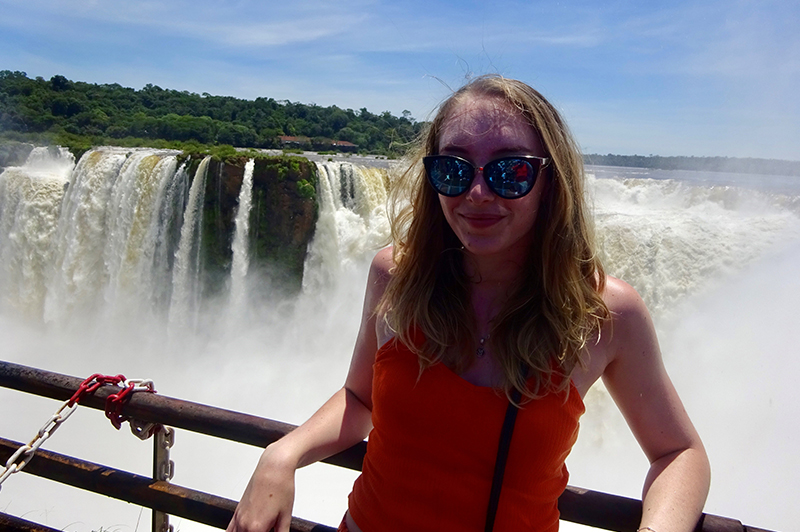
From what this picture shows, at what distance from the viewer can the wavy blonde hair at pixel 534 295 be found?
105 centimetres

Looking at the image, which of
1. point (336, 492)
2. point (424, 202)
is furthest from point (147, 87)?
point (424, 202)

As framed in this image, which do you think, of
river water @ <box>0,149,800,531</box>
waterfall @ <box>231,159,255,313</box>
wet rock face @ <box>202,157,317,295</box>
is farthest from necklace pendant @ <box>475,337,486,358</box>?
waterfall @ <box>231,159,255,313</box>

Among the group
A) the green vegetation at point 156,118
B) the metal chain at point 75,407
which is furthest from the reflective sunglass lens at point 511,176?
the green vegetation at point 156,118

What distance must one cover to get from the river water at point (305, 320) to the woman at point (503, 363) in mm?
4289

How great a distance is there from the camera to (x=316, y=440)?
1205mm

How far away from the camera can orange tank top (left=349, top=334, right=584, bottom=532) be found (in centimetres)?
100

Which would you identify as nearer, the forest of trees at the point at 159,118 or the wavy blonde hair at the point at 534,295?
the wavy blonde hair at the point at 534,295

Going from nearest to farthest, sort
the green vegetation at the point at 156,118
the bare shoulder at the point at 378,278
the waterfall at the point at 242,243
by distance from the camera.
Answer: the bare shoulder at the point at 378,278, the waterfall at the point at 242,243, the green vegetation at the point at 156,118

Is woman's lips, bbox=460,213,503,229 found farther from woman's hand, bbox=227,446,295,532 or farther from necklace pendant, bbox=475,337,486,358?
woman's hand, bbox=227,446,295,532

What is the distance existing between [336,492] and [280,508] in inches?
298

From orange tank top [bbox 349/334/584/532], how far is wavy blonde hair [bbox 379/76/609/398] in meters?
0.05

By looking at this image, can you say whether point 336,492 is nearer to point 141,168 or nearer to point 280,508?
point 280,508

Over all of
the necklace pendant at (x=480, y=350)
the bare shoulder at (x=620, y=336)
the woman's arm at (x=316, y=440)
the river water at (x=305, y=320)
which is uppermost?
the bare shoulder at (x=620, y=336)

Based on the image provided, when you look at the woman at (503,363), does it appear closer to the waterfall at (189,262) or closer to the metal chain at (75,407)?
the metal chain at (75,407)
